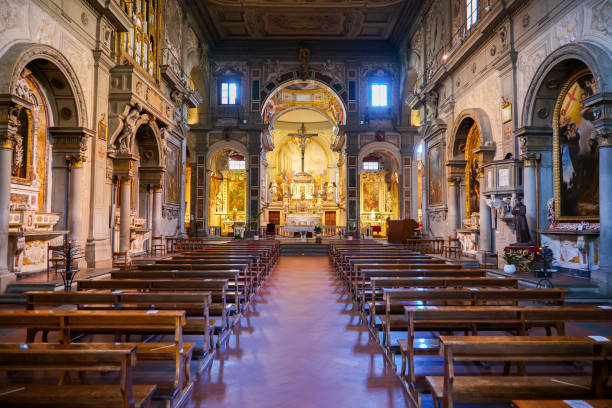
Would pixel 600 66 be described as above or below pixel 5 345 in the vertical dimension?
above

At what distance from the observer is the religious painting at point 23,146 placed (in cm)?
877

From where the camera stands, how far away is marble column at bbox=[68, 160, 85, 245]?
988 centimetres

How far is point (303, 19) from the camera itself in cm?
2145

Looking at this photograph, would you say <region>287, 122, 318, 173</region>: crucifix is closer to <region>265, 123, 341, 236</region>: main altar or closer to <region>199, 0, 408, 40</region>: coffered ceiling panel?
<region>265, 123, 341, 236</region>: main altar

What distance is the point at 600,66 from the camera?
7.38 meters

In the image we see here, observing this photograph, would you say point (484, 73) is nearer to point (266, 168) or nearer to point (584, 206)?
point (584, 206)

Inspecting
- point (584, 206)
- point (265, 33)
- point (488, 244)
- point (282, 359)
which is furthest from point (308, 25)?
point (282, 359)

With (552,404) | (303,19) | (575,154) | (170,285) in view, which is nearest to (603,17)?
(575,154)

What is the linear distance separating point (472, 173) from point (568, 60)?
600 cm

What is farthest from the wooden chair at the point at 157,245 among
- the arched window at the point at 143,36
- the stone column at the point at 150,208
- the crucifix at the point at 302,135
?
the crucifix at the point at 302,135

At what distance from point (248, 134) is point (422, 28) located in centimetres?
1097

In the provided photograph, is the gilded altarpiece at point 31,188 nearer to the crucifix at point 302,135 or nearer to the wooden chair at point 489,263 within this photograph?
the wooden chair at point 489,263

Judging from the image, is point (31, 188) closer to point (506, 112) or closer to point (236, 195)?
point (506, 112)

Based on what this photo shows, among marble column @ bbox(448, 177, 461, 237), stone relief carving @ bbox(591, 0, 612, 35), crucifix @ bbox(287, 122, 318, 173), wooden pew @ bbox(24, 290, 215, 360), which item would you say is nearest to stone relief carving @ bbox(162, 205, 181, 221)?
marble column @ bbox(448, 177, 461, 237)
